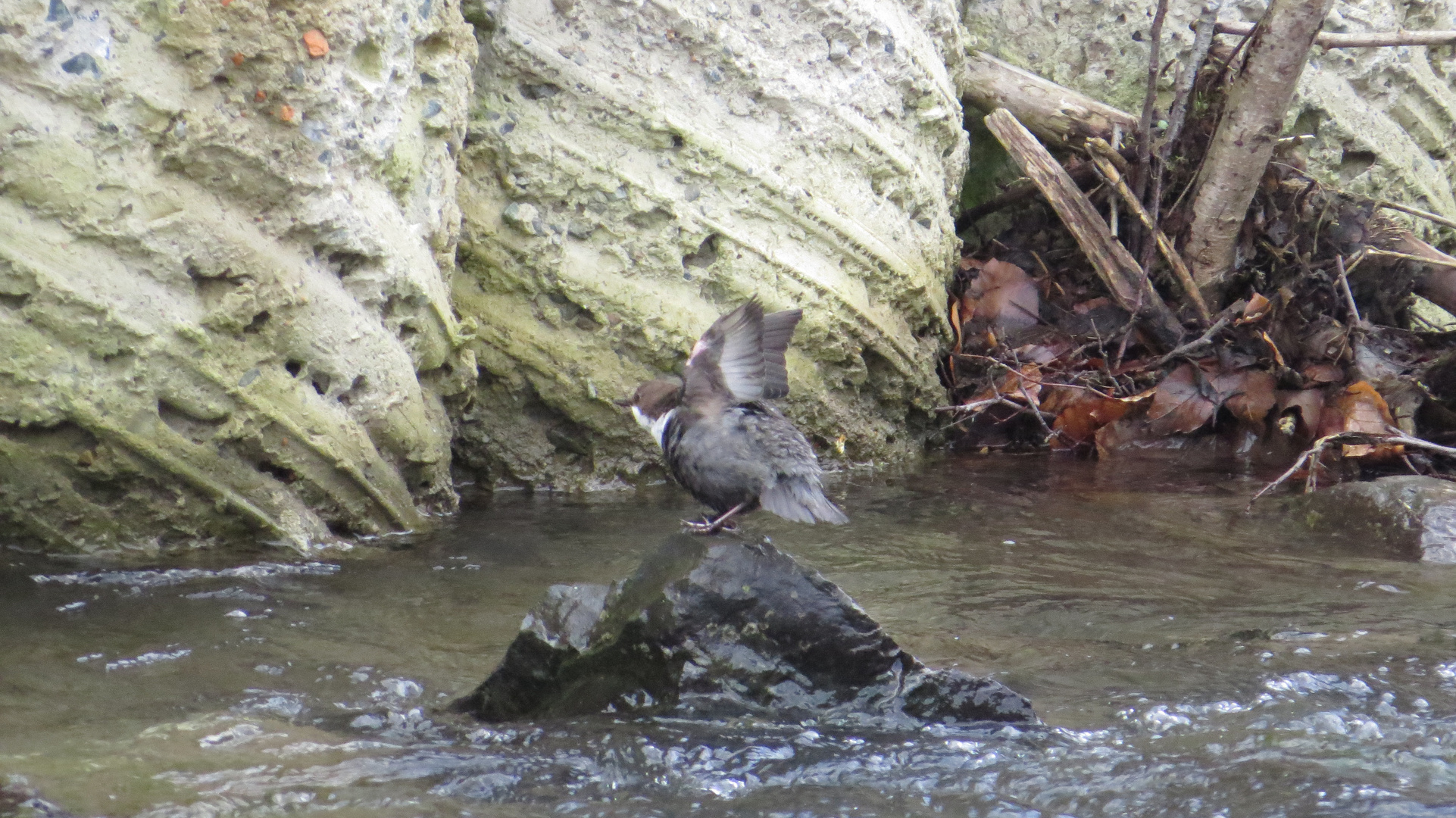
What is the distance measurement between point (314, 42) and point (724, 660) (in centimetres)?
244

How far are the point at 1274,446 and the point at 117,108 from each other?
530cm

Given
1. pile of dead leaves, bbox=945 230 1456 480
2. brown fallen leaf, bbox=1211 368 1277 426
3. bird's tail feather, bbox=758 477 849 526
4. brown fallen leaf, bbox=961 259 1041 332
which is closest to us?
bird's tail feather, bbox=758 477 849 526

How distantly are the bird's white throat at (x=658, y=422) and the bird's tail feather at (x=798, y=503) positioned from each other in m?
0.44

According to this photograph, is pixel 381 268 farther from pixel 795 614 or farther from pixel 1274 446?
pixel 1274 446

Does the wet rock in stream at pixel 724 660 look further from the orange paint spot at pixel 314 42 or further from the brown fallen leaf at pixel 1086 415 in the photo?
the brown fallen leaf at pixel 1086 415

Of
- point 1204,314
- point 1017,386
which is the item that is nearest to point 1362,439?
point 1204,314

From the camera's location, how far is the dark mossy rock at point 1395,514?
15.0 ft

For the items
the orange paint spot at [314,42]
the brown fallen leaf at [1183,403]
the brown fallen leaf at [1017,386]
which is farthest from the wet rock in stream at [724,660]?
the brown fallen leaf at [1183,403]

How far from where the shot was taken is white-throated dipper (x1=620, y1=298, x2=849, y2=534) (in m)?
3.82

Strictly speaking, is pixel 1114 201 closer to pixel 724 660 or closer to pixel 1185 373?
pixel 1185 373

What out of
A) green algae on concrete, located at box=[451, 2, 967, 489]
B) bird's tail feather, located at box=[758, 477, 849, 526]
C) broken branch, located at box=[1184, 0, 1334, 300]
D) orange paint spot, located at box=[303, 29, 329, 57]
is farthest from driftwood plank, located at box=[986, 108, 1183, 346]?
orange paint spot, located at box=[303, 29, 329, 57]

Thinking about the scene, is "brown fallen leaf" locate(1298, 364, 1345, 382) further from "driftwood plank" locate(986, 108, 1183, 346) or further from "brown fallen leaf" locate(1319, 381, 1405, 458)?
"driftwood plank" locate(986, 108, 1183, 346)

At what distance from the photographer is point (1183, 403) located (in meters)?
6.43

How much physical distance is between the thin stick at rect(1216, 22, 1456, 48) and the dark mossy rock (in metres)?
2.03
